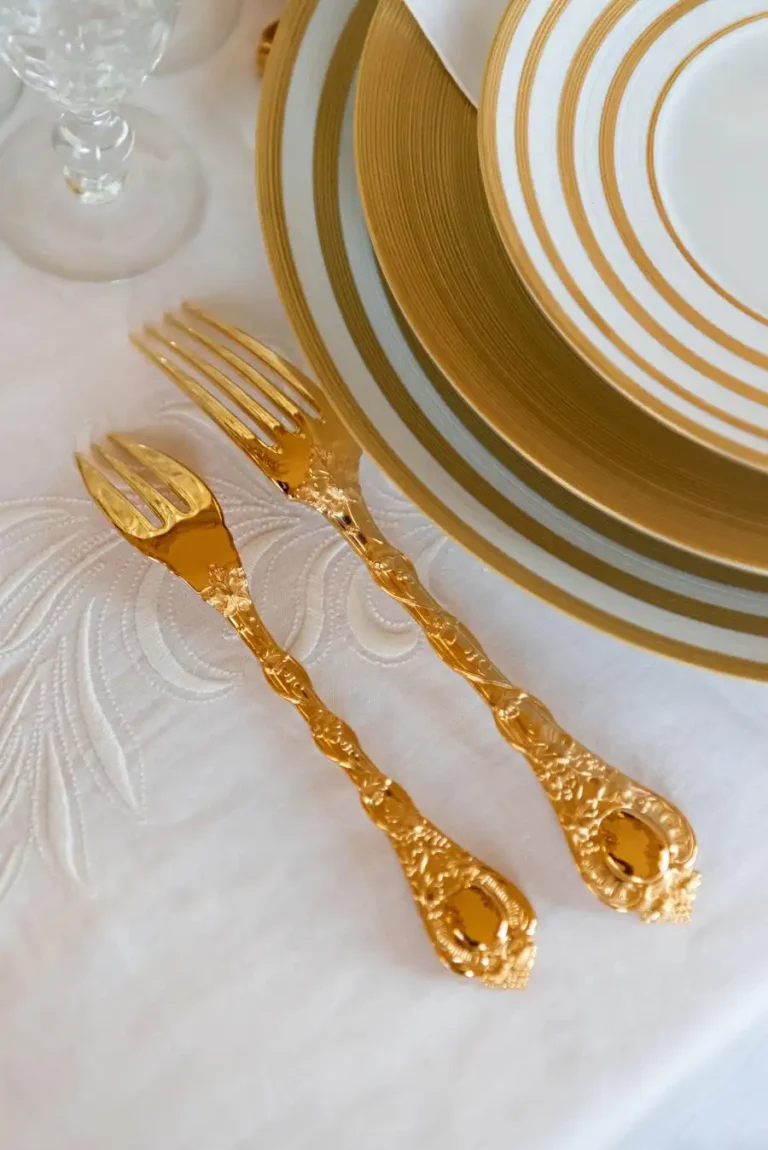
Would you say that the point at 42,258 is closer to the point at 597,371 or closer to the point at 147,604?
the point at 147,604

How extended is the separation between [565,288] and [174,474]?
188 millimetres

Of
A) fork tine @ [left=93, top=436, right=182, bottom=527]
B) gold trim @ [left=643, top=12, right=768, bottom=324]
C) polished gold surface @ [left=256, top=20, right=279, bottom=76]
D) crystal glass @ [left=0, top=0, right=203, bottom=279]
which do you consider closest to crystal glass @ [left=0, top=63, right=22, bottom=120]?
crystal glass @ [left=0, top=0, right=203, bottom=279]

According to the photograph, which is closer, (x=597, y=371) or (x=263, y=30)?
(x=597, y=371)

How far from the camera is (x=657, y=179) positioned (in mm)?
418

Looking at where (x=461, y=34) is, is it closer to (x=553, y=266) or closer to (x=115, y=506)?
(x=553, y=266)

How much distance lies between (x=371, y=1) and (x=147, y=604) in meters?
0.30

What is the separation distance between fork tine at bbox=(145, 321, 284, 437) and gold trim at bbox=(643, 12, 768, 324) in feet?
0.60

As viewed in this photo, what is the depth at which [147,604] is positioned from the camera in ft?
1.43

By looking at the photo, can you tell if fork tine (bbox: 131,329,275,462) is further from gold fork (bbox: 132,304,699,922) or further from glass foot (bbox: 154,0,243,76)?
glass foot (bbox: 154,0,243,76)

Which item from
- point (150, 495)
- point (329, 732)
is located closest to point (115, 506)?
point (150, 495)

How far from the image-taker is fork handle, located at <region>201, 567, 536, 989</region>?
14.8 inches

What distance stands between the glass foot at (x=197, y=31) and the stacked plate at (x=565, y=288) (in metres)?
0.12

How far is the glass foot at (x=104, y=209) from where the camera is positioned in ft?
1.67

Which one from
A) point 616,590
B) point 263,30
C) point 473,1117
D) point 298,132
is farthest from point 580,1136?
point 263,30
